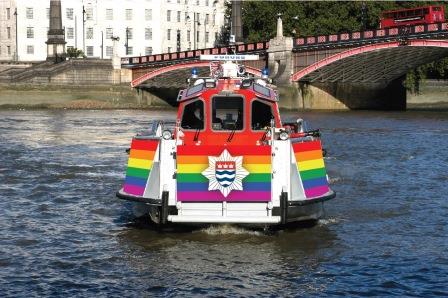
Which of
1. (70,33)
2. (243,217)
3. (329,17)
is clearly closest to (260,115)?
(243,217)

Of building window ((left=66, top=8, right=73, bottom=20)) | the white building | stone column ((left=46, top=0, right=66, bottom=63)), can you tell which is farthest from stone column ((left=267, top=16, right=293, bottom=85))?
building window ((left=66, top=8, right=73, bottom=20))

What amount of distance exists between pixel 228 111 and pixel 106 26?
336ft

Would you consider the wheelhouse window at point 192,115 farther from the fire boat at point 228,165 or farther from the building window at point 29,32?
the building window at point 29,32

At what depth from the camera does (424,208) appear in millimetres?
17797

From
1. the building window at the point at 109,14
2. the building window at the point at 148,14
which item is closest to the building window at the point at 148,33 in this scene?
the building window at the point at 148,14

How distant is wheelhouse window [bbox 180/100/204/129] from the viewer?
15.1 meters

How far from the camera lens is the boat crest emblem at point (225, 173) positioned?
13.6 meters

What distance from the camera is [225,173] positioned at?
44.8 ft

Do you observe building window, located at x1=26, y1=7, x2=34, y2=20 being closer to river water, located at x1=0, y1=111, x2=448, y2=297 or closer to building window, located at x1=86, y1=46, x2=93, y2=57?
building window, located at x1=86, y1=46, x2=93, y2=57

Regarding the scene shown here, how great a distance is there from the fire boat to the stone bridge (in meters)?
44.7

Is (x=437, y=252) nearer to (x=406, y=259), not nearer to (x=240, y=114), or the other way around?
(x=406, y=259)

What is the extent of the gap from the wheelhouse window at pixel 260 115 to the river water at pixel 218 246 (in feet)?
5.88

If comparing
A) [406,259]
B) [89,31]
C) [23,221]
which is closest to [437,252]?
[406,259]

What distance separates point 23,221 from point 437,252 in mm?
7213
